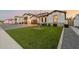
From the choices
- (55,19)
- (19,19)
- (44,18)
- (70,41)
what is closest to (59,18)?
(55,19)

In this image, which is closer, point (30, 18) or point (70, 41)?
point (70, 41)

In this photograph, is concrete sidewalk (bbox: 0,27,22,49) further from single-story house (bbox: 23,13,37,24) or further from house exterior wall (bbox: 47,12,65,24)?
house exterior wall (bbox: 47,12,65,24)

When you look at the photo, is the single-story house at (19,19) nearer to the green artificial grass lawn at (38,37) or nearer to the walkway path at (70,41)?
the green artificial grass lawn at (38,37)

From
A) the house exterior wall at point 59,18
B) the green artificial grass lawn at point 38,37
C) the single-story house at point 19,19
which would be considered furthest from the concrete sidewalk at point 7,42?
the house exterior wall at point 59,18

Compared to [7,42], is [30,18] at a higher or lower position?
higher

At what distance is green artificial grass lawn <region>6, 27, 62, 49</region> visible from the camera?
184cm

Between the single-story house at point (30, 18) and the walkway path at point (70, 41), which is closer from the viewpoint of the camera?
the walkway path at point (70, 41)

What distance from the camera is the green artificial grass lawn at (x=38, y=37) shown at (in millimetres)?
1845

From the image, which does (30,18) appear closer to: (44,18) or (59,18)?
(44,18)

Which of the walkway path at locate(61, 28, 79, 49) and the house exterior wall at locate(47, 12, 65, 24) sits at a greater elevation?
the house exterior wall at locate(47, 12, 65, 24)

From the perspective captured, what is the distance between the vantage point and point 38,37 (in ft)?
6.14

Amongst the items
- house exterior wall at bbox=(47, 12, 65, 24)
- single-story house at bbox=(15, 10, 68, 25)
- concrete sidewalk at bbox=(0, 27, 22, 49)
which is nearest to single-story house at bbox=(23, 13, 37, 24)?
single-story house at bbox=(15, 10, 68, 25)
